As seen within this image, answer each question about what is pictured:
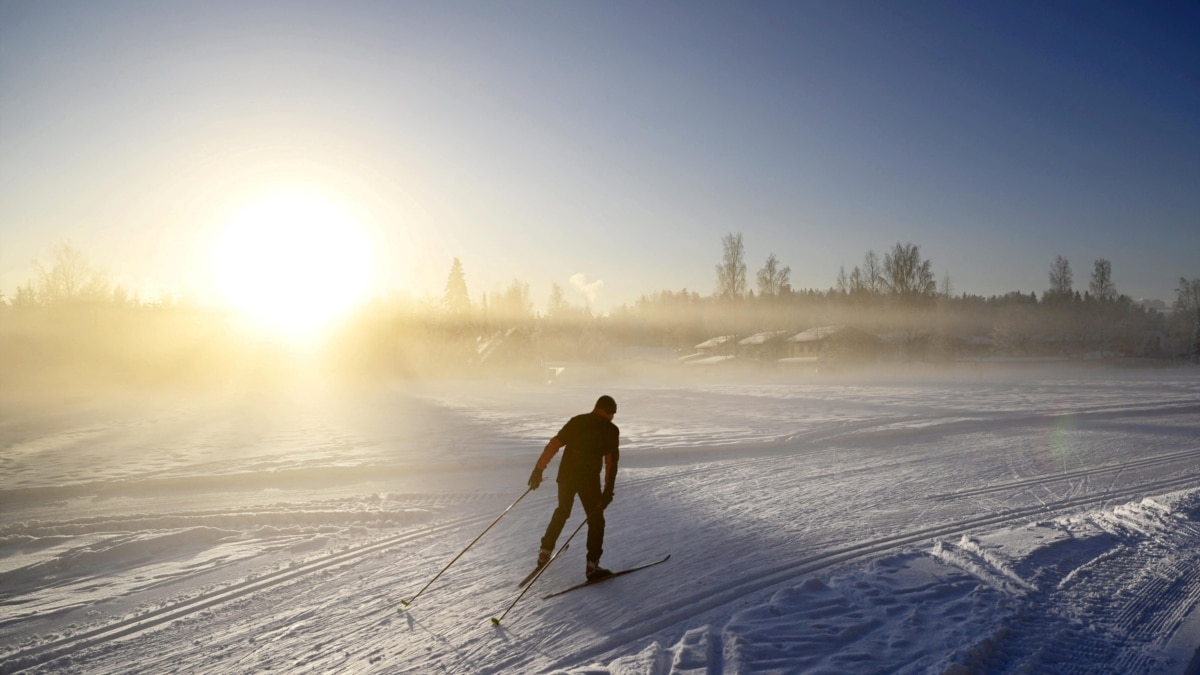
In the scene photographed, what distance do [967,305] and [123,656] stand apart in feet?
460

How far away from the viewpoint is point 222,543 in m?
7.47

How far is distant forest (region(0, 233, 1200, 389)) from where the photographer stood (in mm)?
38625

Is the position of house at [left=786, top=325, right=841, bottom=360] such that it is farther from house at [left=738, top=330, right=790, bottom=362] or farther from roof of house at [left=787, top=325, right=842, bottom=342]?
house at [left=738, top=330, right=790, bottom=362]

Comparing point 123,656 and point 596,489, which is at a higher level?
point 596,489

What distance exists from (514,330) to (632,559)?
4979 centimetres

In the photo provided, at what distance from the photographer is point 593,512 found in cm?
606

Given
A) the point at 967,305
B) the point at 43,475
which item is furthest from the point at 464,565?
the point at 967,305

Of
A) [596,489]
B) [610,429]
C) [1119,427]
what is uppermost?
[610,429]

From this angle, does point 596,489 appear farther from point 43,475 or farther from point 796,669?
point 43,475

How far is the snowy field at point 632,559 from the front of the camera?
14.7 ft

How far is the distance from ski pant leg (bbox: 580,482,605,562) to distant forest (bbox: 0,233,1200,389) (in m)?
43.4

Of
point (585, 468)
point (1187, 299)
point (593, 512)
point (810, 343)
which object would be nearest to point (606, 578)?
point (593, 512)

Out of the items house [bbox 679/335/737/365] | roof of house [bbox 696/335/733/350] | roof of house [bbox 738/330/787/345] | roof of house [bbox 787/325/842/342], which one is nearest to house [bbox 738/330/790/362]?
roof of house [bbox 738/330/787/345]

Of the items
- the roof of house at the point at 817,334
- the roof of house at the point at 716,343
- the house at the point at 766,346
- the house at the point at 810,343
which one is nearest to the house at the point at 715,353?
the roof of house at the point at 716,343
